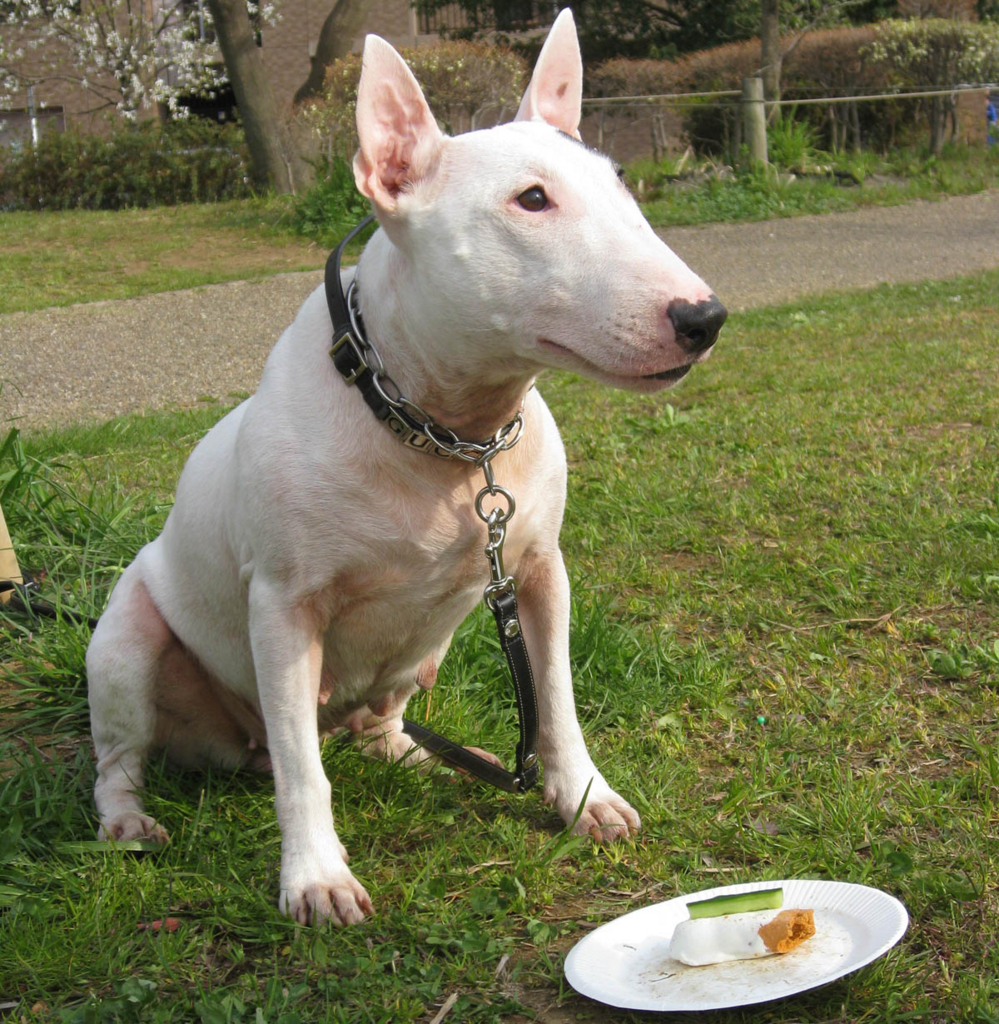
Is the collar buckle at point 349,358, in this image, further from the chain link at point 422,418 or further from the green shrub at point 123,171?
the green shrub at point 123,171

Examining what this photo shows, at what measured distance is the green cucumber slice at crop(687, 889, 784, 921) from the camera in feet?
6.72

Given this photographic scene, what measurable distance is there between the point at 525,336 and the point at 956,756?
59.5 inches

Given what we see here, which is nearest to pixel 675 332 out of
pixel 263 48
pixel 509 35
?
pixel 509 35

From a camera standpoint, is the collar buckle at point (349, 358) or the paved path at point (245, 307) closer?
the collar buckle at point (349, 358)

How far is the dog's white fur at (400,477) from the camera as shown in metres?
2.14

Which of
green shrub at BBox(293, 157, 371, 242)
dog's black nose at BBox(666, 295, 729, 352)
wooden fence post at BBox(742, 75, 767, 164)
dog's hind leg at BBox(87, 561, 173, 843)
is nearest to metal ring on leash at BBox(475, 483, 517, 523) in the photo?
dog's black nose at BBox(666, 295, 729, 352)

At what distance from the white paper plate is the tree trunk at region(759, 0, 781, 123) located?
1381 centimetres

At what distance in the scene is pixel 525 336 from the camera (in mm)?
2176

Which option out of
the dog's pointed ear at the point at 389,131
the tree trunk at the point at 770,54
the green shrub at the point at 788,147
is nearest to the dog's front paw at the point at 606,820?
the dog's pointed ear at the point at 389,131

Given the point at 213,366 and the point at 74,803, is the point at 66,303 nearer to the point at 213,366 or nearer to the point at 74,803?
the point at 213,366

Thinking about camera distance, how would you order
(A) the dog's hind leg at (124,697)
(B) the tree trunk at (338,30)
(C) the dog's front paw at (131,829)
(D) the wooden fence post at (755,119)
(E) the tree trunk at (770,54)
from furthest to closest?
(B) the tree trunk at (338,30), (E) the tree trunk at (770,54), (D) the wooden fence post at (755,119), (A) the dog's hind leg at (124,697), (C) the dog's front paw at (131,829)

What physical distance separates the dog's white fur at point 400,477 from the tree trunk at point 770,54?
13.3 m

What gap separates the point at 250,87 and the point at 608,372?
14101 mm

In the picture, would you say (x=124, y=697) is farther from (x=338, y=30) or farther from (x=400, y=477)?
(x=338, y=30)
